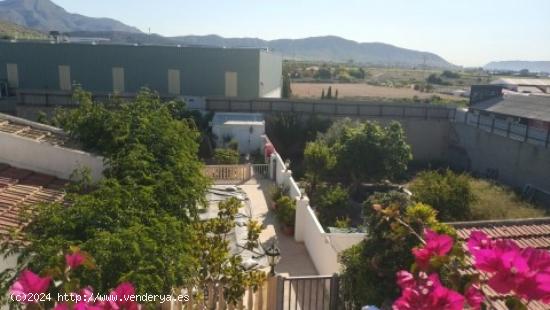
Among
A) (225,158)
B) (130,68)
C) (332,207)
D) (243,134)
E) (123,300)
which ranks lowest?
(332,207)

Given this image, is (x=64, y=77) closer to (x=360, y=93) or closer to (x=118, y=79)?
(x=118, y=79)

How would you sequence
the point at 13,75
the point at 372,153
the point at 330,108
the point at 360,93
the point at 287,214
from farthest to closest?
the point at 360,93 → the point at 13,75 → the point at 330,108 → the point at 372,153 → the point at 287,214

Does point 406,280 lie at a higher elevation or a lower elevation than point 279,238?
higher

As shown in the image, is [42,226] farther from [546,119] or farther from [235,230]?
[546,119]

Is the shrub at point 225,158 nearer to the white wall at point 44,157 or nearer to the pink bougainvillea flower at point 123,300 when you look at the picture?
the white wall at point 44,157

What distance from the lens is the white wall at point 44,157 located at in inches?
309

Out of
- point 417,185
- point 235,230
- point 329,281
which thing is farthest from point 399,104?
point 329,281

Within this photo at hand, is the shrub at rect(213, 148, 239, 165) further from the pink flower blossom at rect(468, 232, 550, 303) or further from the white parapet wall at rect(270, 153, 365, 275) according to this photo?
the pink flower blossom at rect(468, 232, 550, 303)

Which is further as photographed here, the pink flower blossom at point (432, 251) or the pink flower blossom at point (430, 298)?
the pink flower blossom at point (432, 251)

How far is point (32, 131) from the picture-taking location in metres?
8.77

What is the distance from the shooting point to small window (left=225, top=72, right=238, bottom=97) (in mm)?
28688

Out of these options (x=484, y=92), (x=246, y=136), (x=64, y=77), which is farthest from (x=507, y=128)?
(x=64, y=77)

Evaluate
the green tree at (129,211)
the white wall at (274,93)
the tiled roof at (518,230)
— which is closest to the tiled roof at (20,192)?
the green tree at (129,211)

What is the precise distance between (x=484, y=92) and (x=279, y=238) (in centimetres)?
2037
